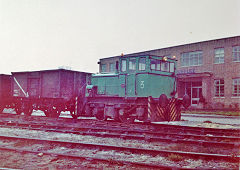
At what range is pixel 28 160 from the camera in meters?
5.57

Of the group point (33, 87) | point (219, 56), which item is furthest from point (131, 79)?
point (219, 56)

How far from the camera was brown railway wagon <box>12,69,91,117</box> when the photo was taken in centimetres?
1465

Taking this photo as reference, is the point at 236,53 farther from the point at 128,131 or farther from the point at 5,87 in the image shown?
the point at 5,87

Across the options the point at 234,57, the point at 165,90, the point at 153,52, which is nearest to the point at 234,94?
the point at 234,57

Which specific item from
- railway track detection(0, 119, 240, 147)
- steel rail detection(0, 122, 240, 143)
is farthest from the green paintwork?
railway track detection(0, 119, 240, 147)

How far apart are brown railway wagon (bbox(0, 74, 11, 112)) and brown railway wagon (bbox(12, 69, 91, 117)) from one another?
1.07m

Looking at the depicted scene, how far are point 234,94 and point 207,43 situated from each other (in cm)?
681

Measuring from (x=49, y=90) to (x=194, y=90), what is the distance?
66.1 feet

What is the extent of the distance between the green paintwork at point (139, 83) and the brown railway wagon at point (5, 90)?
27.0 feet

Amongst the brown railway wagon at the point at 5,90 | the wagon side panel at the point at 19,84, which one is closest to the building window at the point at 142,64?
the wagon side panel at the point at 19,84

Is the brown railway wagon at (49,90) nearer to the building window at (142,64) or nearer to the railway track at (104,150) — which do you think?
the building window at (142,64)

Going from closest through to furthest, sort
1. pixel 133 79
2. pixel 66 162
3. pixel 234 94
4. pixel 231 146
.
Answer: pixel 66 162 < pixel 231 146 < pixel 133 79 < pixel 234 94

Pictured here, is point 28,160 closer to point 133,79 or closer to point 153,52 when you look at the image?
point 133,79

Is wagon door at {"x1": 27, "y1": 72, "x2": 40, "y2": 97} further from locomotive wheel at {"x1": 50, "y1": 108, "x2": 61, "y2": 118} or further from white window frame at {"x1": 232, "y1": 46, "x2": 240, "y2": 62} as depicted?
white window frame at {"x1": 232, "y1": 46, "x2": 240, "y2": 62}
